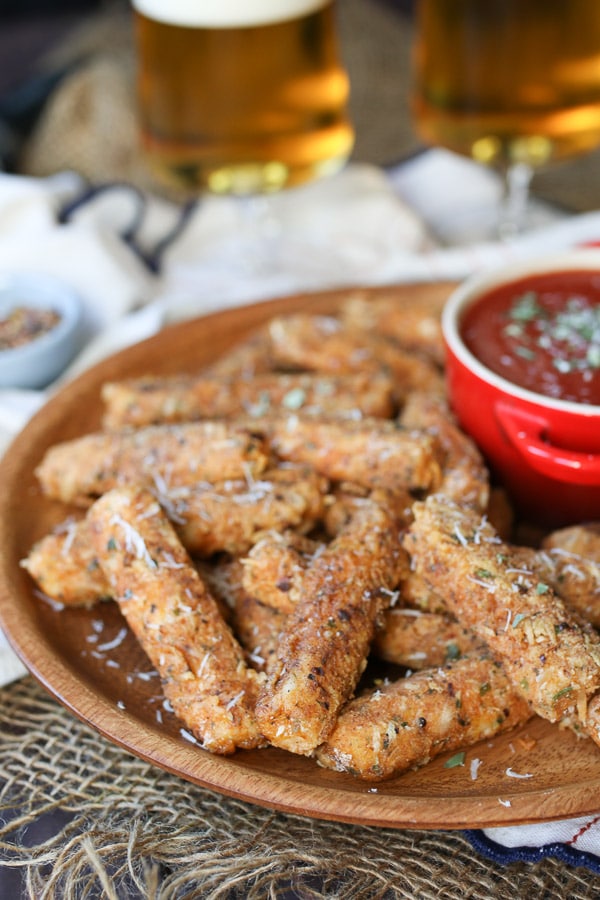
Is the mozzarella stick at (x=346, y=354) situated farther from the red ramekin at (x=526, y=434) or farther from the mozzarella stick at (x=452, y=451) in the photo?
the red ramekin at (x=526, y=434)

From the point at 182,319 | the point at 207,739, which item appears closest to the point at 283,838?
the point at 207,739

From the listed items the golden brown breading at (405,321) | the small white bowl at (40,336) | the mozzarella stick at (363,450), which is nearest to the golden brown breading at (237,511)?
the mozzarella stick at (363,450)

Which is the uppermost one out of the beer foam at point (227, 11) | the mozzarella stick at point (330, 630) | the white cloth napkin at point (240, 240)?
the beer foam at point (227, 11)

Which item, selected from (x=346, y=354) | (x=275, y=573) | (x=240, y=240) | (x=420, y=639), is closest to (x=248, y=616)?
(x=275, y=573)

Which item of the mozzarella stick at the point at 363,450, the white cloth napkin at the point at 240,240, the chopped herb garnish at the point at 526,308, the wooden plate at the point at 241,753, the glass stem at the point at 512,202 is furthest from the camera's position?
the glass stem at the point at 512,202

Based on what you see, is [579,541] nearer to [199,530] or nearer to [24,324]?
[199,530]

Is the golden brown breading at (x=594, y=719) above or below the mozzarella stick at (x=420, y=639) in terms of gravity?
above

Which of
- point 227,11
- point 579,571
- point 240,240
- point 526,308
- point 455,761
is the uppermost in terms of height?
point 227,11
